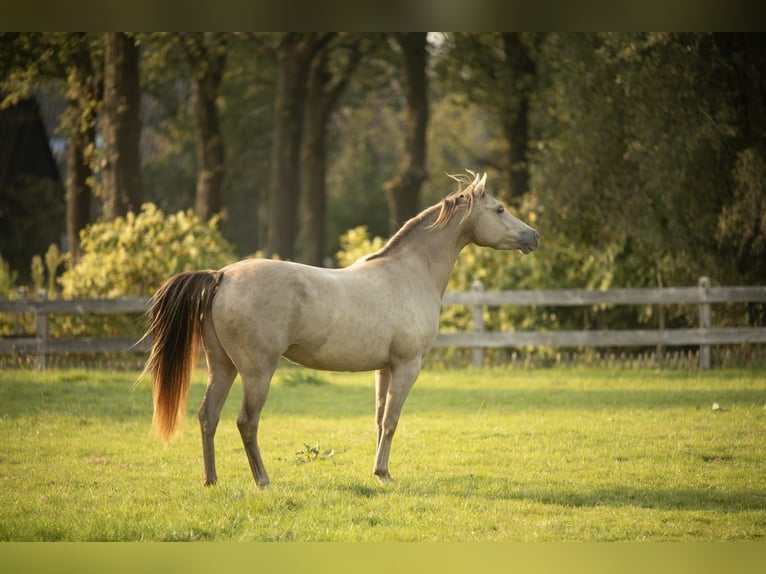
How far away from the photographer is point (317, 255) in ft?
66.8

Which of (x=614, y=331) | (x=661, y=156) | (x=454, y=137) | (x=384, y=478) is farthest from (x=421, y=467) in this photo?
(x=454, y=137)

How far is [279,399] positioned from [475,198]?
182 inches

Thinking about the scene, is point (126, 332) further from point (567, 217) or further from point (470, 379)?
point (567, 217)

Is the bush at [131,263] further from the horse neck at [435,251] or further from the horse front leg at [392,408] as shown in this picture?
the horse front leg at [392,408]

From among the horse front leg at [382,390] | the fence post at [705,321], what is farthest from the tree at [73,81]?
the horse front leg at [382,390]

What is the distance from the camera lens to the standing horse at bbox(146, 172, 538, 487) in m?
6.05

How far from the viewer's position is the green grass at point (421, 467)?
17.6 ft

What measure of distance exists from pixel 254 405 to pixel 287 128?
13288 mm

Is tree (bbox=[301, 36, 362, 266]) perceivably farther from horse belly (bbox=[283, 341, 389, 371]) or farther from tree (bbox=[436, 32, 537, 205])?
horse belly (bbox=[283, 341, 389, 371])

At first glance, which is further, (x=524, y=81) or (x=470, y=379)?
(x=524, y=81)

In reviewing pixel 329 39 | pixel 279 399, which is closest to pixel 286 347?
pixel 279 399

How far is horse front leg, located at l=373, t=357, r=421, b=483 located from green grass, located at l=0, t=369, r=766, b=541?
0.12 meters

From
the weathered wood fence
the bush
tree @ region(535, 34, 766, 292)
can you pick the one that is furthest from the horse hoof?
the bush

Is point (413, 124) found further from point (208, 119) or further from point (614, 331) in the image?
point (614, 331)
